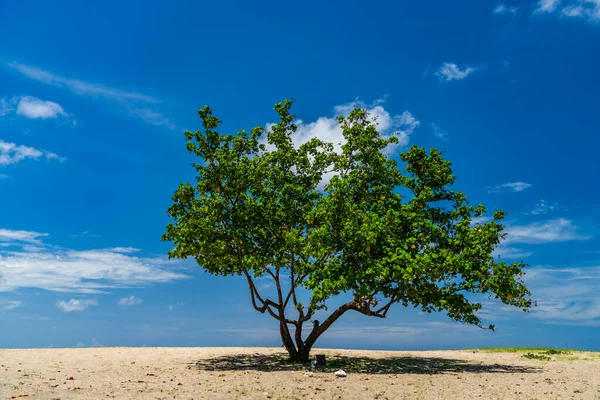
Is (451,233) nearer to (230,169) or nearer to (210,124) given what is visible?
(230,169)

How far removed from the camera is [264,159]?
29.7m

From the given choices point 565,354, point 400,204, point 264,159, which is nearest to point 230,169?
point 264,159

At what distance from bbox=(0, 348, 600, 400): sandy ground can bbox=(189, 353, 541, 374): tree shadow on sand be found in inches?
2.1

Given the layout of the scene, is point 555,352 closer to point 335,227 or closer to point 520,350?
point 520,350

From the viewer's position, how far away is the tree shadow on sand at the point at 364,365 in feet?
85.7

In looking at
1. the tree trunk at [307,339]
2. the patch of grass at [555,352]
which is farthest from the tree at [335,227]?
the patch of grass at [555,352]

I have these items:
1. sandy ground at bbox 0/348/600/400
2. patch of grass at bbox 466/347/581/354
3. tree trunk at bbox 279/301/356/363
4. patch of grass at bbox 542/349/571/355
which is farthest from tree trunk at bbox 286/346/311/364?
patch of grass at bbox 542/349/571/355

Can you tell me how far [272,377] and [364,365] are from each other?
7.65 meters

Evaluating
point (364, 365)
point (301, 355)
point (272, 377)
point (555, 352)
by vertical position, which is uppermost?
point (555, 352)

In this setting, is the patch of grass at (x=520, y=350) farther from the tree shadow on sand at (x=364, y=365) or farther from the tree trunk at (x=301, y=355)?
the tree trunk at (x=301, y=355)

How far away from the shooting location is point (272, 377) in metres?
22.4

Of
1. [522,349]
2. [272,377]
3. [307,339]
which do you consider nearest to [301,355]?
[307,339]

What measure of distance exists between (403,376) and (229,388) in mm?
8722

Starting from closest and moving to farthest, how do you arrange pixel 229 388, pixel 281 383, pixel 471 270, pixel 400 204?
pixel 229 388 < pixel 281 383 < pixel 471 270 < pixel 400 204
